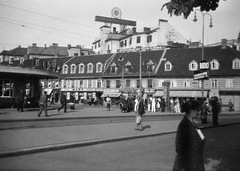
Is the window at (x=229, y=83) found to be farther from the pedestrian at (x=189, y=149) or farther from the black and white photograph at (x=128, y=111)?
the pedestrian at (x=189, y=149)

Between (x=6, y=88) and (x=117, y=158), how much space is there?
2045 centimetres

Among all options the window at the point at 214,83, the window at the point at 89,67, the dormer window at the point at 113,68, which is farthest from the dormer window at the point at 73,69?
the window at the point at 214,83

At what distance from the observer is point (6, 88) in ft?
83.5

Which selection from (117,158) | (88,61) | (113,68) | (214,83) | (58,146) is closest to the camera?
(117,158)

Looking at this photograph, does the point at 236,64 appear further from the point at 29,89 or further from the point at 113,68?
the point at 29,89

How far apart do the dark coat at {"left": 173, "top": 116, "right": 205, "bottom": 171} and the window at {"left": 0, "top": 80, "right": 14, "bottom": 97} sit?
23497mm

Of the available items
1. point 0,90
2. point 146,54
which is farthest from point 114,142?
point 146,54

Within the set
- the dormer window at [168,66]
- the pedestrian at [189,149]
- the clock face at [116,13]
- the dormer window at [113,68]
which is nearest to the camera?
the pedestrian at [189,149]

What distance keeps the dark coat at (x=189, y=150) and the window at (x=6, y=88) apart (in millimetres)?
23497

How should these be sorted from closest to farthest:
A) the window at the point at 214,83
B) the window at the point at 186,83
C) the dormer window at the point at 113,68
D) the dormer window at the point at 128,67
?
1. the window at the point at 214,83
2. the window at the point at 186,83
3. the dormer window at the point at 128,67
4. the dormer window at the point at 113,68

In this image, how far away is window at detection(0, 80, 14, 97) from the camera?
25203mm

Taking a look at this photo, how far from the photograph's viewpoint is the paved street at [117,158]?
7.01 metres

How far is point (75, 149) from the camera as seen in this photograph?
9273 millimetres

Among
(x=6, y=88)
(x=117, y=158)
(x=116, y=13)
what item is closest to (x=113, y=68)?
(x=116, y=13)
